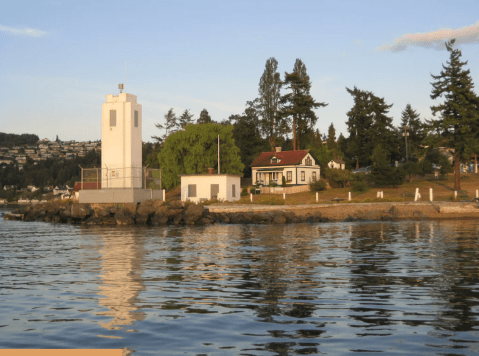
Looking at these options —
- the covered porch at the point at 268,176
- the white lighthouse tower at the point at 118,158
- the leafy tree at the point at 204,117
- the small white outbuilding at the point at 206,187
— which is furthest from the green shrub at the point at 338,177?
the leafy tree at the point at 204,117

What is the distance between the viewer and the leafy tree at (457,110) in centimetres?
5800

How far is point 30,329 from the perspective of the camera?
8.60m

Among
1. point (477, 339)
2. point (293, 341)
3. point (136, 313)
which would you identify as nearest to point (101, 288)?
point (136, 313)

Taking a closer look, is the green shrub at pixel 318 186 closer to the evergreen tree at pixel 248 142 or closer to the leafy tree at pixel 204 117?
the evergreen tree at pixel 248 142

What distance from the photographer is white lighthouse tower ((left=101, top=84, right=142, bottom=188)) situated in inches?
1944

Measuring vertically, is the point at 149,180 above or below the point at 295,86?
below

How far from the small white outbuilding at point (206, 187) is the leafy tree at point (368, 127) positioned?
39.1m

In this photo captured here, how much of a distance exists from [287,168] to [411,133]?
38.9m

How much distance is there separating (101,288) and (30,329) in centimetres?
390

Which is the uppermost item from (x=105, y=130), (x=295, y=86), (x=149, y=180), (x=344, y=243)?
(x=295, y=86)

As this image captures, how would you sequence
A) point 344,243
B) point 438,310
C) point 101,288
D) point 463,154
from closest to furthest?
point 438,310 < point 101,288 < point 344,243 < point 463,154

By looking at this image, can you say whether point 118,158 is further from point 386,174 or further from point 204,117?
point 204,117

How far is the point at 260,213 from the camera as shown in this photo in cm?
4466

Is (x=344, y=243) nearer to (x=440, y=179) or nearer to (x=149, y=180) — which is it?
(x=149, y=180)
